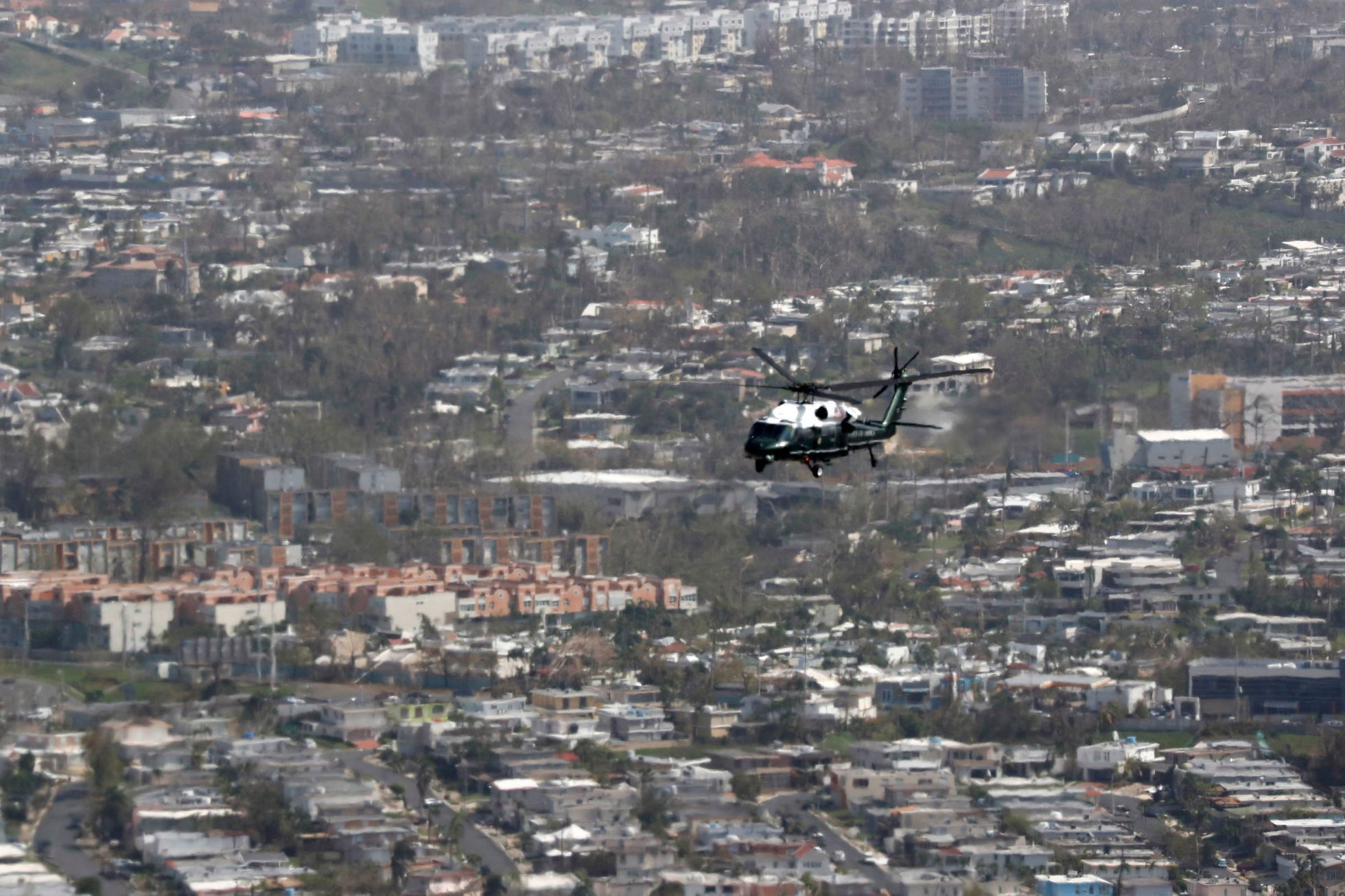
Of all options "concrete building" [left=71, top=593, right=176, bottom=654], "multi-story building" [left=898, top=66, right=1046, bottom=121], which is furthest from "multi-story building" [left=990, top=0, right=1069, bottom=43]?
"concrete building" [left=71, top=593, right=176, bottom=654]

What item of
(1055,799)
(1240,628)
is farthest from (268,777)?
(1240,628)

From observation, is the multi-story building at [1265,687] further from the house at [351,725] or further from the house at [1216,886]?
the house at [351,725]

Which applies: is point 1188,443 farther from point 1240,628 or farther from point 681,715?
point 681,715

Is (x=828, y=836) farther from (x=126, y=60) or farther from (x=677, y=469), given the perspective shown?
(x=126, y=60)

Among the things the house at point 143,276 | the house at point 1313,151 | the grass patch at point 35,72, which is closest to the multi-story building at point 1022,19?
the house at point 1313,151

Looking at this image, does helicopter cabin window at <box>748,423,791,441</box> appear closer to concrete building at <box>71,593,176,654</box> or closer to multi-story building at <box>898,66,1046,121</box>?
concrete building at <box>71,593,176,654</box>

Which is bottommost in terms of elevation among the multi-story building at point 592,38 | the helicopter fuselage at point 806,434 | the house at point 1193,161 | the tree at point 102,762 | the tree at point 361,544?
the tree at point 361,544
